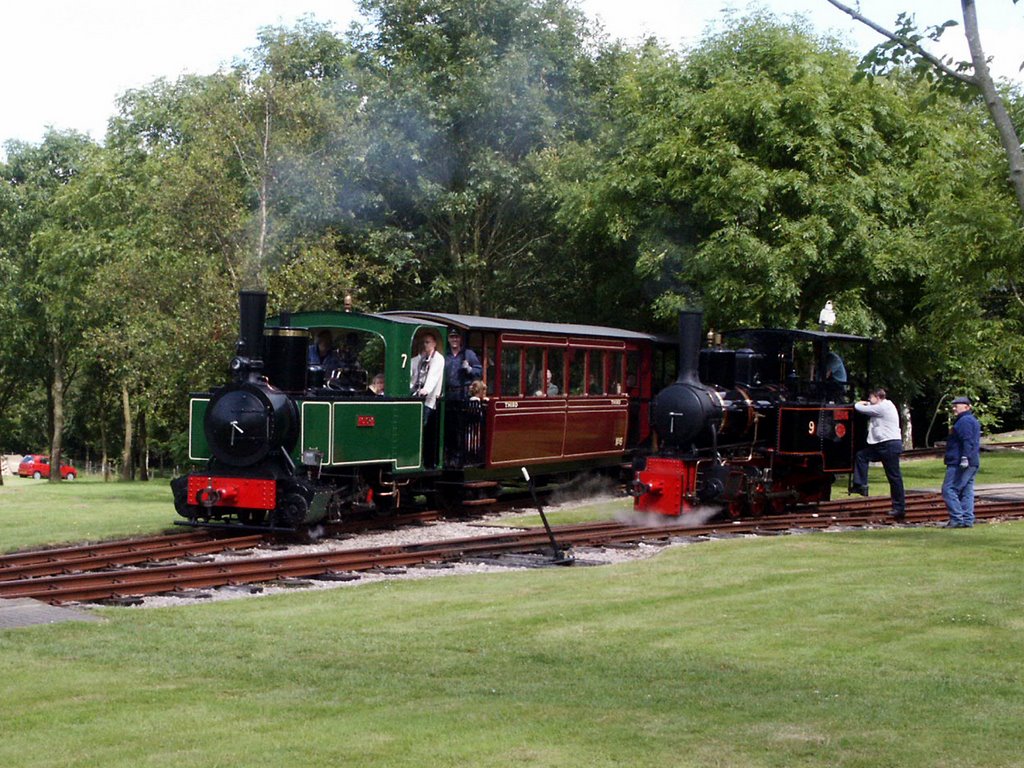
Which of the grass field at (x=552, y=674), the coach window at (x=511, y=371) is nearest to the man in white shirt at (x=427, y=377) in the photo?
the coach window at (x=511, y=371)

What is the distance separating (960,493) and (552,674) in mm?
10683

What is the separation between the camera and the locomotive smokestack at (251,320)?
1525 cm

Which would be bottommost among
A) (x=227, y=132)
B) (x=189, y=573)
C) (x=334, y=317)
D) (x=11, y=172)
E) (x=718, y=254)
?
(x=189, y=573)

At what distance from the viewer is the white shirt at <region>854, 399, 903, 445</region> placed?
18.5 meters

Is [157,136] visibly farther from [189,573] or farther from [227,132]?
[189,573]

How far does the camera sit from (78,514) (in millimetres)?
19094

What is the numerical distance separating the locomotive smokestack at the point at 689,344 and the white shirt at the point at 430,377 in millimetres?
3370

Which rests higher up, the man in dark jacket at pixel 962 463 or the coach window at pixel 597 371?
the coach window at pixel 597 371

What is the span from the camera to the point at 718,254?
23.9 m

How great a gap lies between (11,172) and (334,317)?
108 ft

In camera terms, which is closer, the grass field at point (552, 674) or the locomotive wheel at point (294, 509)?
the grass field at point (552, 674)

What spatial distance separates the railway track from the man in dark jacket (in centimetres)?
131

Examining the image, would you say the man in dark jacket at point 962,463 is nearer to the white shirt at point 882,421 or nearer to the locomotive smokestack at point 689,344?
the white shirt at point 882,421

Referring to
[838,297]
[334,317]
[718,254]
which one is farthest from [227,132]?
[838,297]
